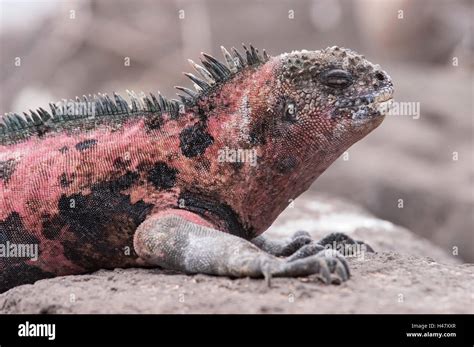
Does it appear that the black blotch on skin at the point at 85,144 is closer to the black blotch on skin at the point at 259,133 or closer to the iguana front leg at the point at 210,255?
the iguana front leg at the point at 210,255

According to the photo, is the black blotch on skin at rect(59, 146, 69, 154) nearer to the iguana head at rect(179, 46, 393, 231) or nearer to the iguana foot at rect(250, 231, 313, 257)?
the iguana head at rect(179, 46, 393, 231)

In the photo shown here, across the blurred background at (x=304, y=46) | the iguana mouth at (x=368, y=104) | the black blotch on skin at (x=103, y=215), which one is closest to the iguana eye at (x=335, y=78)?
the iguana mouth at (x=368, y=104)

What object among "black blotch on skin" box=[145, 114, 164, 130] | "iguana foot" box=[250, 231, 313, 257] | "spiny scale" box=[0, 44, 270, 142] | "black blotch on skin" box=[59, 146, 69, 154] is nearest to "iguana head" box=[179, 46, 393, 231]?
"spiny scale" box=[0, 44, 270, 142]

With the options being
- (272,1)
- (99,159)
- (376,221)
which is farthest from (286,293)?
(272,1)

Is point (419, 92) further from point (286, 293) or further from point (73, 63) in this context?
point (286, 293)

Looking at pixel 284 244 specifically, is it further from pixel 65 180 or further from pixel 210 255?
pixel 65 180

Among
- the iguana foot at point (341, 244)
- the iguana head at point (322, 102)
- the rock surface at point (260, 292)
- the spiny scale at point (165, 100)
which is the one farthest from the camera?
the iguana foot at point (341, 244)

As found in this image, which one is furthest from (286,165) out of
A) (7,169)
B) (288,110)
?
(7,169)
